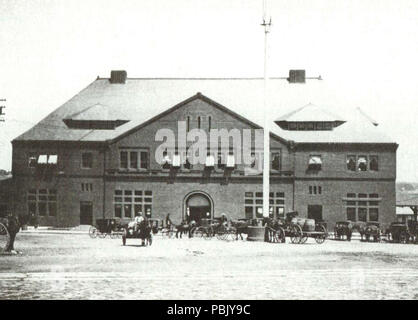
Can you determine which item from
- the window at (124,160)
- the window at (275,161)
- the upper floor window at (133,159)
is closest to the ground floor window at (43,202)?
the window at (124,160)

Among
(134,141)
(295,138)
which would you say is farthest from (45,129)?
(295,138)

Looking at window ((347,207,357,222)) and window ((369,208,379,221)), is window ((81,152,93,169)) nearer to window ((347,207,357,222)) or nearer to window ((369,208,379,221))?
window ((347,207,357,222))

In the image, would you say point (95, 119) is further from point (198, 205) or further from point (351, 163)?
point (351, 163)

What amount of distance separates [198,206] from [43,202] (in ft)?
37.6

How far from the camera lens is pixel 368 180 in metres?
47.0

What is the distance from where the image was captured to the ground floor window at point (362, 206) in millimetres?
46406

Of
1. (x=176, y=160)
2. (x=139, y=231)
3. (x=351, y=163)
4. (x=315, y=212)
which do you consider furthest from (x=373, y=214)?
(x=139, y=231)

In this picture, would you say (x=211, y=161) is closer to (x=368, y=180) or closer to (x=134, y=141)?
(x=134, y=141)

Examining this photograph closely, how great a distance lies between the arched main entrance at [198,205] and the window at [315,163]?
7884 millimetres

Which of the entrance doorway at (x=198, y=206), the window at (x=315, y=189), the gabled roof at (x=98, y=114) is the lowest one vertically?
the entrance doorway at (x=198, y=206)

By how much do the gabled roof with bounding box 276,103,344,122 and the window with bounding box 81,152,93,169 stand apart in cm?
1440

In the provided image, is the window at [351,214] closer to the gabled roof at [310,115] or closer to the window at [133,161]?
the gabled roof at [310,115]

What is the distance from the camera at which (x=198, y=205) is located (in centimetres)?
4816
